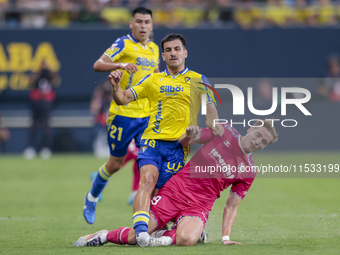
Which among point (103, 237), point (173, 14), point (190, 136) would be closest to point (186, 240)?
point (103, 237)

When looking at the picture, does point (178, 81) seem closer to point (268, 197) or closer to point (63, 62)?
point (268, 197)

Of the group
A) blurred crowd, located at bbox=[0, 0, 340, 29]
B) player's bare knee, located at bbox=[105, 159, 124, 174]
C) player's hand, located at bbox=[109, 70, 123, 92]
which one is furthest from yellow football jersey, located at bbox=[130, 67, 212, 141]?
blurred crowd, located at bbox=[0, 0, 340, 29]

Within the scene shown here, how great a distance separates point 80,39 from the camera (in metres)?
17.6

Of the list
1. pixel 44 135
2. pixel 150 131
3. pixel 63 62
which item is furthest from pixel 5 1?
pixel 150 131

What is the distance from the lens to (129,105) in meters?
7.71

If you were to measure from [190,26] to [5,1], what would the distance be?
613 centimetres

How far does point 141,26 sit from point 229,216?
123 inches

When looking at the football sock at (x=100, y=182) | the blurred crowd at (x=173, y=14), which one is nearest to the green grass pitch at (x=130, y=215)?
the football sock at (x=100, y=182)

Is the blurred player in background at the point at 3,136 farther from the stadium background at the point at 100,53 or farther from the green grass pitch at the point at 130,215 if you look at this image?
the green grass pitch at the point at 130,215

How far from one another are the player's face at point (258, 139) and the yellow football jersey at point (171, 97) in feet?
2.04

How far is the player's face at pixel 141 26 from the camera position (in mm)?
7527

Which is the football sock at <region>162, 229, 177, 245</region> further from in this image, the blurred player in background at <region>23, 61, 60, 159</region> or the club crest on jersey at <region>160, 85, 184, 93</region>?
the blurred player in background at <region>23, 61, 60, 159</region>

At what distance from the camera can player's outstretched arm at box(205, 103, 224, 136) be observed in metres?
6.07

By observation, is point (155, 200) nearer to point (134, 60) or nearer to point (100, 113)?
point (134, 60)
